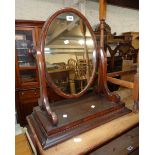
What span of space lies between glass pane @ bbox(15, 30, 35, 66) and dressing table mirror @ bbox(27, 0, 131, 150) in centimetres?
Result: 94

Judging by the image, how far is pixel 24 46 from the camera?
1.93 meters

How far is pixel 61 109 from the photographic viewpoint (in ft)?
3.08

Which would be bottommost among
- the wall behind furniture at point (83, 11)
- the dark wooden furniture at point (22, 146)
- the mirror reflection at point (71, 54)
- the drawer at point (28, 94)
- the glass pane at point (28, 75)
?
the dark wooden furniture at point (22, 146)

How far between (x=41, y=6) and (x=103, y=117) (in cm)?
196

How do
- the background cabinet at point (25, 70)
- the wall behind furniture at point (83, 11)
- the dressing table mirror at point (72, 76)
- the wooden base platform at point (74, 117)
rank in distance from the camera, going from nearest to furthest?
the wooden base platform at point (74, 117)
the dressing table mirror at point (72, 76)
the background cabinet at point (25, 70)
the wall behind furniture at point (83, 11)

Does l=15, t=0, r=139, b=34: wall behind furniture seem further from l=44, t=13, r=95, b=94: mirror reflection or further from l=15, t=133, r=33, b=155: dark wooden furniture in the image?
l=15, t=133, r=33, b=155: dark wooden furniture

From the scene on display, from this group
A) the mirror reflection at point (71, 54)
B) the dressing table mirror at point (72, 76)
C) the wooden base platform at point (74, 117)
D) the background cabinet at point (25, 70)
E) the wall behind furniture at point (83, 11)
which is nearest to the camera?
the wooden base platform at point (74, 117)

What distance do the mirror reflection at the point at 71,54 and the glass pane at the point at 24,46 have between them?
3.02ft

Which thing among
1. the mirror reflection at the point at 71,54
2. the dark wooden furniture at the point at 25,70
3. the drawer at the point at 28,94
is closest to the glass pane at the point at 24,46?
the dark wooden furniture at the point at 25,70

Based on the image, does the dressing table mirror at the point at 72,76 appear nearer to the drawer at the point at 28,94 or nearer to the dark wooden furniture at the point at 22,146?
the dark wooden furniture at the point at 22,146

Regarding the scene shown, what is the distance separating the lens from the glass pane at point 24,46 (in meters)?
1.86

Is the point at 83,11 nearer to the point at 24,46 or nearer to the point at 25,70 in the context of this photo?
the point at 24,46
